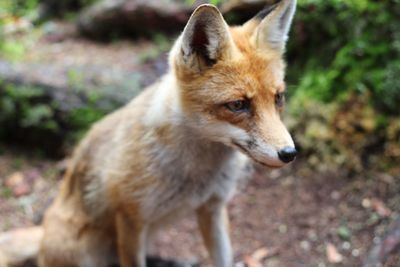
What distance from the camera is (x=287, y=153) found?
3.57m

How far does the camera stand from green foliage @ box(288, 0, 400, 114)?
6480 mm

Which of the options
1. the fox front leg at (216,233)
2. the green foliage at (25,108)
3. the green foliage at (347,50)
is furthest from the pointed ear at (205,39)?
the green foliage at (25,108)

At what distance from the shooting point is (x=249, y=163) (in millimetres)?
5320

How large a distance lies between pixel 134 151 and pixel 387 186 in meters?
3.33

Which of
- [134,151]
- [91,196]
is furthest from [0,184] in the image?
[134,151]

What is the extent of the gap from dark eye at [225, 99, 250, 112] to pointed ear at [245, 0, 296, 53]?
0.51 m

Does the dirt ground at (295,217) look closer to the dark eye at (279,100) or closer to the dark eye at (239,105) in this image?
the dark eye at (279,100)

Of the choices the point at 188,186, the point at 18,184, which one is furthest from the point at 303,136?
the point at 18,184

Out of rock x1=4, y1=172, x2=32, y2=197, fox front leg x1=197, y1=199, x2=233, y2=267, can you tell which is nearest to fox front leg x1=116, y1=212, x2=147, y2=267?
fox front leg x1=197, y1=199, x2=233, y2=267

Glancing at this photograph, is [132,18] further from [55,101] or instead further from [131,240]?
[131,240]

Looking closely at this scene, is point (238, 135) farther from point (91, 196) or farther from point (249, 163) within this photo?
point (91, 196)

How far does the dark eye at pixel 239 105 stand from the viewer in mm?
3785

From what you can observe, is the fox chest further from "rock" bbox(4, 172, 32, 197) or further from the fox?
"rock" bbox(4, 172, 32, 197)

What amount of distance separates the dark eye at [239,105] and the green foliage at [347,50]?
116 inches
